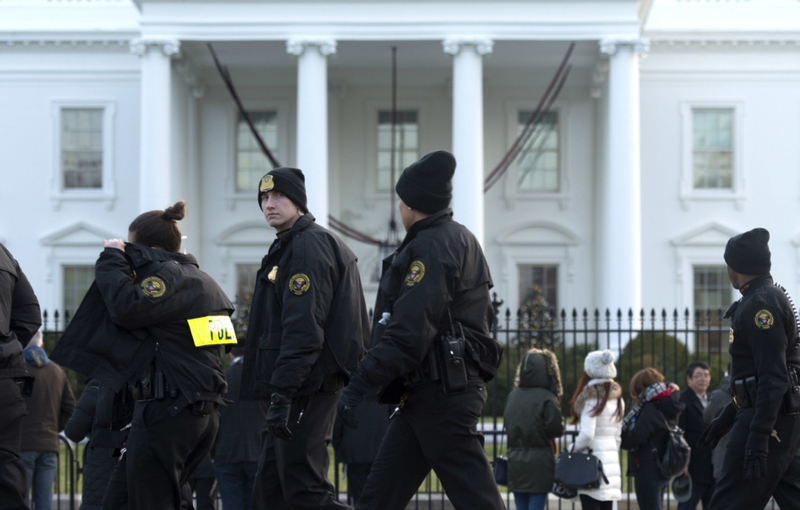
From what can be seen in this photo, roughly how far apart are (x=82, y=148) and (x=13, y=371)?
19.2m

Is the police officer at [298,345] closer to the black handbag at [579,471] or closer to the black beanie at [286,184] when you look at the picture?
the black beanie at [286,184]

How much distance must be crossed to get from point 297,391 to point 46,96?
2043 cm

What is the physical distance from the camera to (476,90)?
19.8m

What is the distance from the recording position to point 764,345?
5293mm

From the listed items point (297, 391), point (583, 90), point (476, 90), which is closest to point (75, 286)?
point (476, 90)

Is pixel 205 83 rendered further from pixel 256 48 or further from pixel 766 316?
pixel 766 316

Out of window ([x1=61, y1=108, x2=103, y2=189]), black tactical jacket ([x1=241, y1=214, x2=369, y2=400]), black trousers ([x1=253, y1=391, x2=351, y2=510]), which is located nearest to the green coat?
black tactical jacket ([x1=241, y1=214, x2=369, y2=400])

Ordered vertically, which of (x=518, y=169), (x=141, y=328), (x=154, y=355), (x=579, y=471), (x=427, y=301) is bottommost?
(x=579, y=471)

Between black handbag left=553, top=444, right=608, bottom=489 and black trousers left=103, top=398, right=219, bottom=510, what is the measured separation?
313 cm

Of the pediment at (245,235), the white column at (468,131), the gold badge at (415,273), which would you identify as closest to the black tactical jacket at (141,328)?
the gold badge at (415,273)

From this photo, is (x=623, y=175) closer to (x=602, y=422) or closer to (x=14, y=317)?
(x=602, y=422)

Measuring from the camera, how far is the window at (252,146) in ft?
77.6

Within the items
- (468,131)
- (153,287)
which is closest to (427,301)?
(153,287)

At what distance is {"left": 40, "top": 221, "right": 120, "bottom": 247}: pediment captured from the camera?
22.7m
